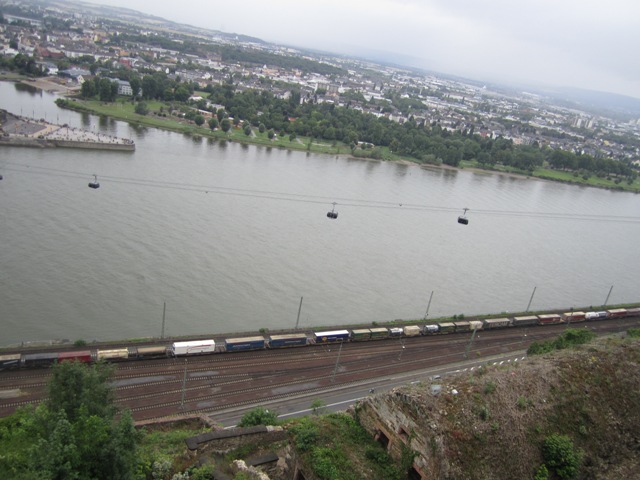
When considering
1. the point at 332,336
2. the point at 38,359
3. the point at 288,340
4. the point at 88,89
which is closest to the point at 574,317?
the point at 332,336

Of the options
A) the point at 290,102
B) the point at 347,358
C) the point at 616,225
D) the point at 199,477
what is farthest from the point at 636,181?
the point at 199,477

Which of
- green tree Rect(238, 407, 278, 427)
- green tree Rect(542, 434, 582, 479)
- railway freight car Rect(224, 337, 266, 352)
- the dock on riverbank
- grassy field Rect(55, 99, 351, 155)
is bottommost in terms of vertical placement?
grassy field Rect(55, 99, 351, 155)

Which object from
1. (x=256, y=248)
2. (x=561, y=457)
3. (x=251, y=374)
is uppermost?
(x=561, y=457)

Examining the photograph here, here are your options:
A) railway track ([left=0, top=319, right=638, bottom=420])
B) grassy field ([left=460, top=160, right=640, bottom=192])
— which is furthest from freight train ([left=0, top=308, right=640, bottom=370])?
grassy field ([left=460, top=160, right=640, bottom=192])

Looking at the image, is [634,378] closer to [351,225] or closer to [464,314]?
[464,314]

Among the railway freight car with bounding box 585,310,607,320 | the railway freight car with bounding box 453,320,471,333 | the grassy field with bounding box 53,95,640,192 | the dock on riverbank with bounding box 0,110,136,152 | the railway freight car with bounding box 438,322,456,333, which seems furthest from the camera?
the grassy field with bounding box 53,95,640,192

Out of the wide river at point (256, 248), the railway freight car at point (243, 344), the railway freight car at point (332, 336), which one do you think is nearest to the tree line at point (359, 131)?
the wide river at point (256, 248)

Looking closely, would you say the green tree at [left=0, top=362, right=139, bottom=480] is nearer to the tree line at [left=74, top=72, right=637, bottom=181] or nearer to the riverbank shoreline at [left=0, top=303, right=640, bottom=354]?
the riverbank shoreline at [left=0, top=303, right=640, bottom=354]

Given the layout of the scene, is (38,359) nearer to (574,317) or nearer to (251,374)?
(251,374)
